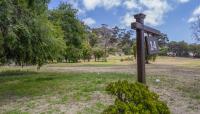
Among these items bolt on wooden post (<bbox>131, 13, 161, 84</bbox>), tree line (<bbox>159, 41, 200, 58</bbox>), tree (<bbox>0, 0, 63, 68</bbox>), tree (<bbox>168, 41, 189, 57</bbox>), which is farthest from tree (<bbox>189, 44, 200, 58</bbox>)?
bolt on wooden post (<bbox>131, 13, 161, 84</bbox>)

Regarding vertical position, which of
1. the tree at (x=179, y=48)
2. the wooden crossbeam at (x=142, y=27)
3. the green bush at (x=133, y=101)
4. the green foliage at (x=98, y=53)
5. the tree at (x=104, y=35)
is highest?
the tree at (x=104, y=35)

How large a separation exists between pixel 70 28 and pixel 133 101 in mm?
24118

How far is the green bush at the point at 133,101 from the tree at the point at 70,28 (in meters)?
22.8

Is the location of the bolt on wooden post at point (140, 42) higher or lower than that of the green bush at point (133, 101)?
higher

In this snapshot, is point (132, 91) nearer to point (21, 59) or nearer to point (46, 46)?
point (46, 46)

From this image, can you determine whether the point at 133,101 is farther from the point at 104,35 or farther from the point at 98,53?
the point at 104,35

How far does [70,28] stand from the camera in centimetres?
2995

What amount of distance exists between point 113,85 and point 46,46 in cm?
904

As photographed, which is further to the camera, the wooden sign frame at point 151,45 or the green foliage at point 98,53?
the green foliage at point 98,53

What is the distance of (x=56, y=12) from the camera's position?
94.9ft

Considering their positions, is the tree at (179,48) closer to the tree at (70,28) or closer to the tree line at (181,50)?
the tree line at (181,50)

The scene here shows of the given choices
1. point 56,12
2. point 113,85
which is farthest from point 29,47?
point 56,12

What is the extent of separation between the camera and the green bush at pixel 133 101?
5966 millimetres

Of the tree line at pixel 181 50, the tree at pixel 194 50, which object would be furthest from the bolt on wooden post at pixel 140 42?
the tree line at pixel 181 50
